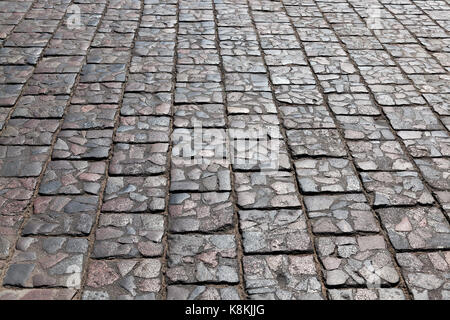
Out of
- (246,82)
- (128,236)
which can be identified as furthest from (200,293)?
(246,82)

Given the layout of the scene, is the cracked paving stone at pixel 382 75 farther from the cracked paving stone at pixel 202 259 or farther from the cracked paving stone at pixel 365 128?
the cracked paving stone at pixel 202 259

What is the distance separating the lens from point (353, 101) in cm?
543

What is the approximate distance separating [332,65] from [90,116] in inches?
123

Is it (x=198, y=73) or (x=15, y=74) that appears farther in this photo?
(x=198, y=73)

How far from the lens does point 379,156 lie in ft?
15.0

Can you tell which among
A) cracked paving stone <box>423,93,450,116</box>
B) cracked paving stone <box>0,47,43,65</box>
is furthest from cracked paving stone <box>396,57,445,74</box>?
cracked paving stone <box>0,47,43,65</box>

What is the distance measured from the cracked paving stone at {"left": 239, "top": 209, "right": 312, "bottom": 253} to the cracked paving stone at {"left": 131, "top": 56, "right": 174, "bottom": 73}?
282cm

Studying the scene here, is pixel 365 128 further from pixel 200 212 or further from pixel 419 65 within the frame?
pixel 200 212

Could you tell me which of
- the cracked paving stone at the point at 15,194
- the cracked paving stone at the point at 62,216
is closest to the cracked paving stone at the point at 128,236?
the cracked paving stone at the point at 62,216

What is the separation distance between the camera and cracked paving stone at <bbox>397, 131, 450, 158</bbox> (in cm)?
463

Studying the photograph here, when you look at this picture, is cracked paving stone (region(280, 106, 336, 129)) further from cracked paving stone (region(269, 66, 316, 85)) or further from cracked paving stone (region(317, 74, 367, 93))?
cracked paving stone (region(269, 66, 316, 85))

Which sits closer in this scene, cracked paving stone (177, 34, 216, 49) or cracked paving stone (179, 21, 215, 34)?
cracked paving stone (177, 34, 216, 49)

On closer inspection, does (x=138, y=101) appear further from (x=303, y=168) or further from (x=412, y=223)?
(x=412, y=223)

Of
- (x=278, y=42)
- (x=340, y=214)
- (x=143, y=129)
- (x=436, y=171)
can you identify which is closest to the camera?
(x=340, y=214)
